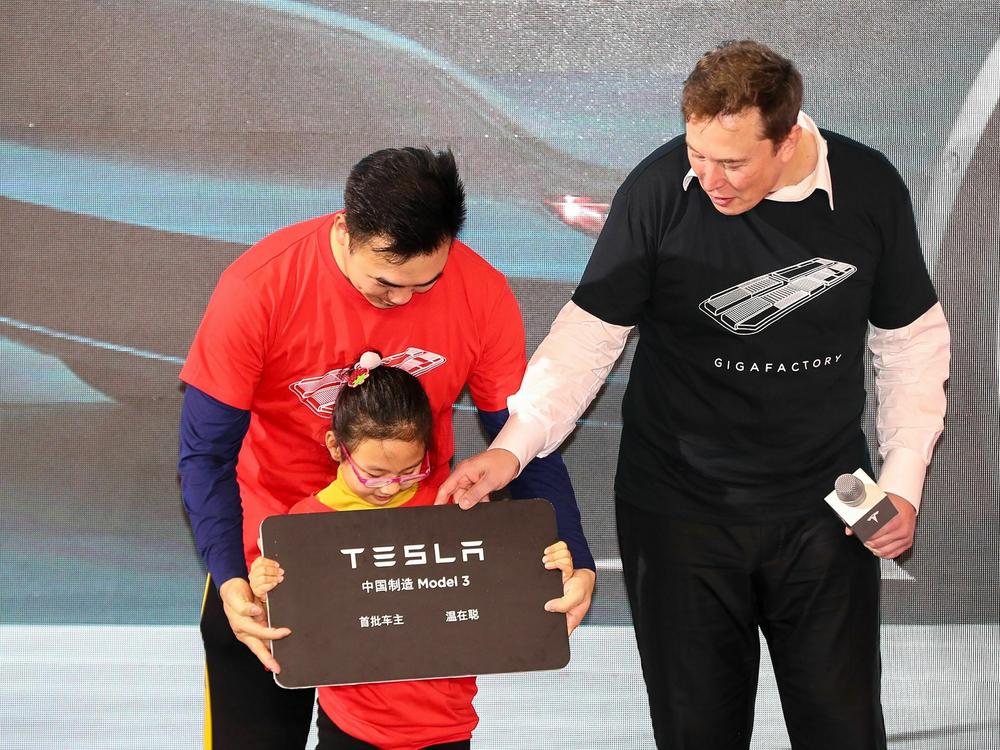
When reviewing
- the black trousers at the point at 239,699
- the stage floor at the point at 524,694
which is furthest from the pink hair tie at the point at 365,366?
the stage floor at the point at 524,694

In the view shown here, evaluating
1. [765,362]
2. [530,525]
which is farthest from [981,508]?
[530,525]

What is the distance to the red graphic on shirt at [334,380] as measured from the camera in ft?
7.09

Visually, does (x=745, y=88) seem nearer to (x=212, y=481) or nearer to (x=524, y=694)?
(x=212, y=481)

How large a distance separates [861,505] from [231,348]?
1.17 meters

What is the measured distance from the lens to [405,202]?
1916 mm

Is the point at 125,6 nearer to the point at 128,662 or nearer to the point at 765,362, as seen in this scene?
the point at 128,662

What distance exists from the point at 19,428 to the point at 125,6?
3.95 feet

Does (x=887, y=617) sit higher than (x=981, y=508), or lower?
lower

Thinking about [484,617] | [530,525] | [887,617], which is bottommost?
[887,617]

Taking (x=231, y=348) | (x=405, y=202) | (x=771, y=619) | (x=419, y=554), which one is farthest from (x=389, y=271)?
(x=771, y=619)

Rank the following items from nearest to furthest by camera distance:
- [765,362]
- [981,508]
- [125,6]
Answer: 1. [765,362]
2. [125,6]
3. [981,508]

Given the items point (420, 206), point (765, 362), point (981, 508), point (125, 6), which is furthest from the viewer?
point (981, 508)

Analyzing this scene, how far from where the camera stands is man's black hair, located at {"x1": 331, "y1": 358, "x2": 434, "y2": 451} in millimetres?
2051

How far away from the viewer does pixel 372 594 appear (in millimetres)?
1998
